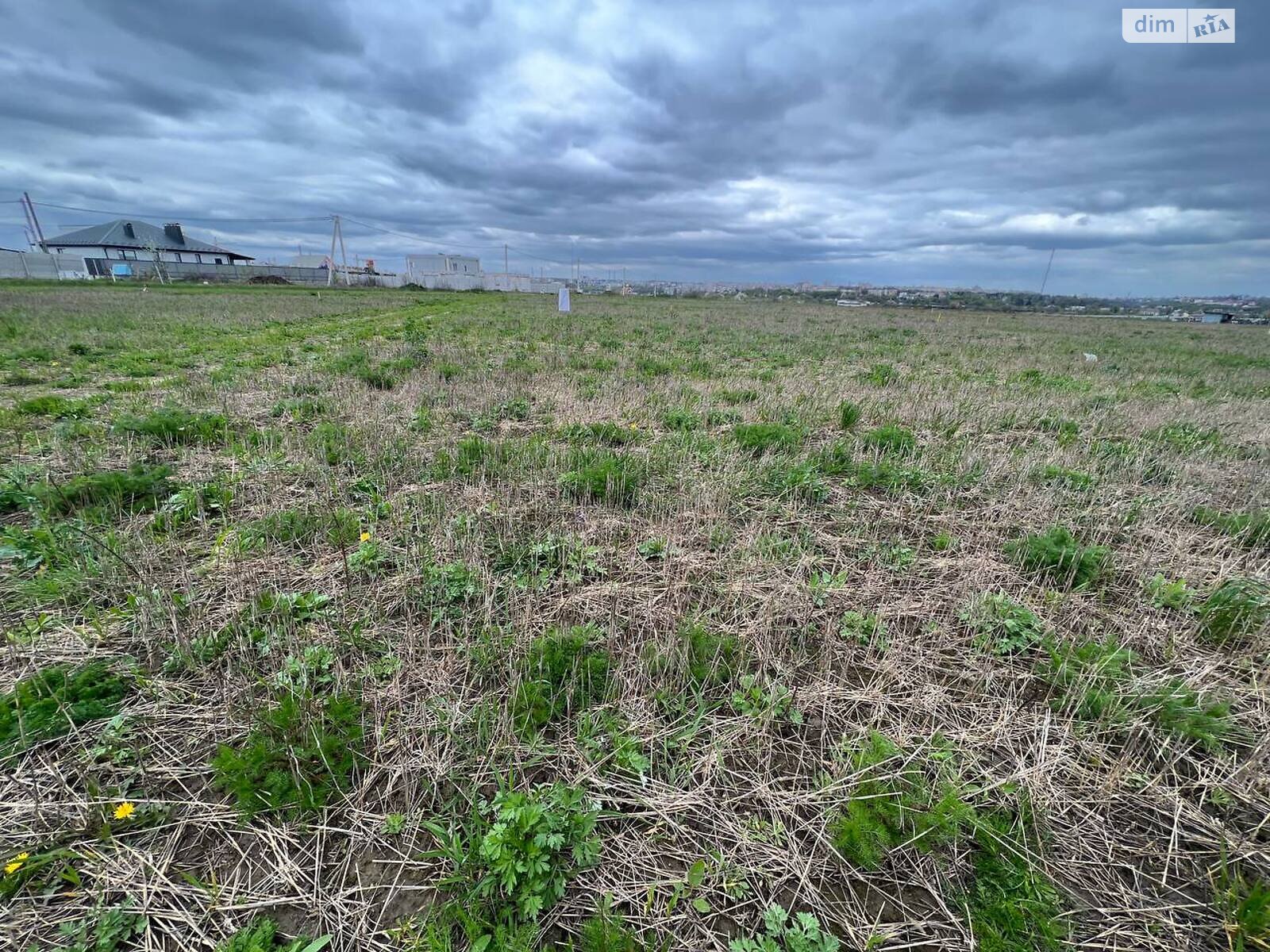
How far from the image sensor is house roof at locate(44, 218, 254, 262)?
7275 centimetres

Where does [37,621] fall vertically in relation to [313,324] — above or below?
below

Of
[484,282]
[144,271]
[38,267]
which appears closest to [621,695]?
[38,267]

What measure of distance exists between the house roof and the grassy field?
3883 inches

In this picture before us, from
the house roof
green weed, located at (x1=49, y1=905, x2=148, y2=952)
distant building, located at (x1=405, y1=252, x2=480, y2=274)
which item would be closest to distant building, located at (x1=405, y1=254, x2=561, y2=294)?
distant building, located at (x1=405, y1=252, x2=480, y2=274)

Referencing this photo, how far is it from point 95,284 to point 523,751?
62800 millimetres

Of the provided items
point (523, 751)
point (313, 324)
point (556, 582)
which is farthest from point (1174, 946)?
point (313, 324)

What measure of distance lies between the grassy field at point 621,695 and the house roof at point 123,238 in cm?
9863

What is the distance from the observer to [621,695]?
2.69 m

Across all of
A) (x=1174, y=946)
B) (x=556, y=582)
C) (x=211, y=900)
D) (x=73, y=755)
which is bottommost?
(x=1174, y=946)

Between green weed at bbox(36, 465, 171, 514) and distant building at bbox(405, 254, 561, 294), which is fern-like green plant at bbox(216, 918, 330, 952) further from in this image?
distant building at bbox(405, 254, 561, 294)

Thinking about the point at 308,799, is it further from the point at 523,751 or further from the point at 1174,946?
the point at 1174,946

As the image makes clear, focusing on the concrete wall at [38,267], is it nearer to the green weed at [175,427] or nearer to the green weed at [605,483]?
the green weed at [175,427]

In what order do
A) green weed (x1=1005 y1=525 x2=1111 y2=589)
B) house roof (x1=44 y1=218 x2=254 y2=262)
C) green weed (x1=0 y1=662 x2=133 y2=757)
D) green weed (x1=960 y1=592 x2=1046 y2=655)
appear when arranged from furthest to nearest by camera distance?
1. house roof (x1=44 y1=218 x2=254 y2=262)
2. green weed (x1=1005 y1=525 x2=1111 y2=589)
3. green weed (x1=960 y1=592 x2=1046 y2=655)
4. green weed (x1=0 y1=662 x2=133 y2=757)

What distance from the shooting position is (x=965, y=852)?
2049 millimetres
